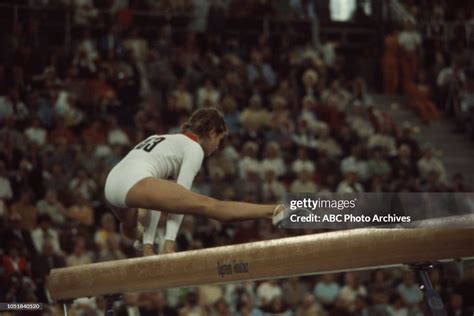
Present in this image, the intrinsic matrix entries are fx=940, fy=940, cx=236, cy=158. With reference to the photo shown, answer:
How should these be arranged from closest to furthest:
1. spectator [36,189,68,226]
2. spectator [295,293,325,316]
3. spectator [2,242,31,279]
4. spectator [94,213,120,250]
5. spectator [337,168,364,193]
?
spectator [2,242,31,279] → spectator [295,293,325,316] → spectator [94,213,120,250] → spectator [36,189,68,226] → spectator [337,168,364,193]

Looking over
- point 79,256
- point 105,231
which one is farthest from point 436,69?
point 79,256

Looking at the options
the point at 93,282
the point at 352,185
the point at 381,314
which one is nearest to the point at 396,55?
the point at 352,185

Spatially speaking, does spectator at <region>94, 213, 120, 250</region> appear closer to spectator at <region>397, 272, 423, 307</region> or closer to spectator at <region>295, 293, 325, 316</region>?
spectator at <region>295, 293, 325, 316</region>

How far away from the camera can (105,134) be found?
12906 millimetres

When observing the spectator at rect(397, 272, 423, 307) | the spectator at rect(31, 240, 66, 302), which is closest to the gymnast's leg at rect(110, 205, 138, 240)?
the spectator at rect(31, 240, 66, 302)

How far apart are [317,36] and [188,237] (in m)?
6.64

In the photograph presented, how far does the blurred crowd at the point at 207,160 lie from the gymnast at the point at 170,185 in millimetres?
2700

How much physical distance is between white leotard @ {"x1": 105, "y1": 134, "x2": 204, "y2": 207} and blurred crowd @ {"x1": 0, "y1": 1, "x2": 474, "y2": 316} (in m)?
2.98

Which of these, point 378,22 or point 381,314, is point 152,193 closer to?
point 381,314

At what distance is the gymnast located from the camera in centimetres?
592

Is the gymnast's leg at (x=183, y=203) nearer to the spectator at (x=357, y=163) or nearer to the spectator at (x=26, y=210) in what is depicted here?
the spectator at (x=26, y=210)

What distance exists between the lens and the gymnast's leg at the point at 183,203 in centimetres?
582

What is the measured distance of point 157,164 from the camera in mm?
6688

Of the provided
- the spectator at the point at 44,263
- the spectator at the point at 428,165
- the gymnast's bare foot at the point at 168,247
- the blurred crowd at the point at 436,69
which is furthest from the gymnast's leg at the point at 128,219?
the blurred crowd at the point at 436,69
